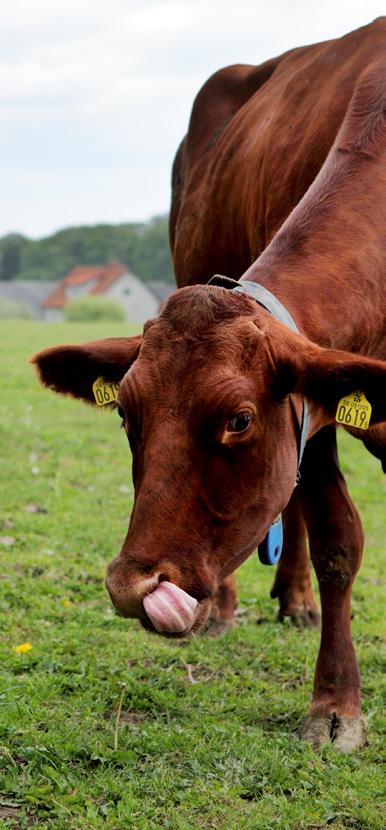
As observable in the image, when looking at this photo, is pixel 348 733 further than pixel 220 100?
No

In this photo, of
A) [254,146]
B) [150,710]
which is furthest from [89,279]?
[150,710]

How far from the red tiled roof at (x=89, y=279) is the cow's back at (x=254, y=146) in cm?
10297

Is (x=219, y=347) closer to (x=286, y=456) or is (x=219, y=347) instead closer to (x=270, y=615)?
(x=286, y=456)

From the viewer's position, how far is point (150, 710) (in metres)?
4.55

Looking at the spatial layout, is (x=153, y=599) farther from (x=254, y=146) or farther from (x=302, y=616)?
(x=254, y=146)

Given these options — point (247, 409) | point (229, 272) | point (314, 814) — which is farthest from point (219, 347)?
point (229, 272)

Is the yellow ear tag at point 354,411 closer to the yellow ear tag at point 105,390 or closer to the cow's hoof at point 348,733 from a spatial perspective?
the yellow ear tag at point 105,390

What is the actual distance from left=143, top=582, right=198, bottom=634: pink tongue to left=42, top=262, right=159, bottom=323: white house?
3702 inches

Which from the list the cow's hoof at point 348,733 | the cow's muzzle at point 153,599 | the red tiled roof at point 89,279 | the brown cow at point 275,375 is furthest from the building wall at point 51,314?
the cow's muzzle at point 153,599

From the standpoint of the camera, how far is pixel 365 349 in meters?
4.24

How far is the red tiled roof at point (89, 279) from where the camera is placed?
110750mm

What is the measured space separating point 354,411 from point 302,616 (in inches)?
103

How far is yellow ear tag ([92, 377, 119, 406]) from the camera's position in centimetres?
408

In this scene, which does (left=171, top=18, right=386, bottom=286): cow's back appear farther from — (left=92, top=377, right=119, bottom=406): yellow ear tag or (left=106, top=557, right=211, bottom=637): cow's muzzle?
(left=106, top=557, right=211, bottom=637): cow's muzzle
